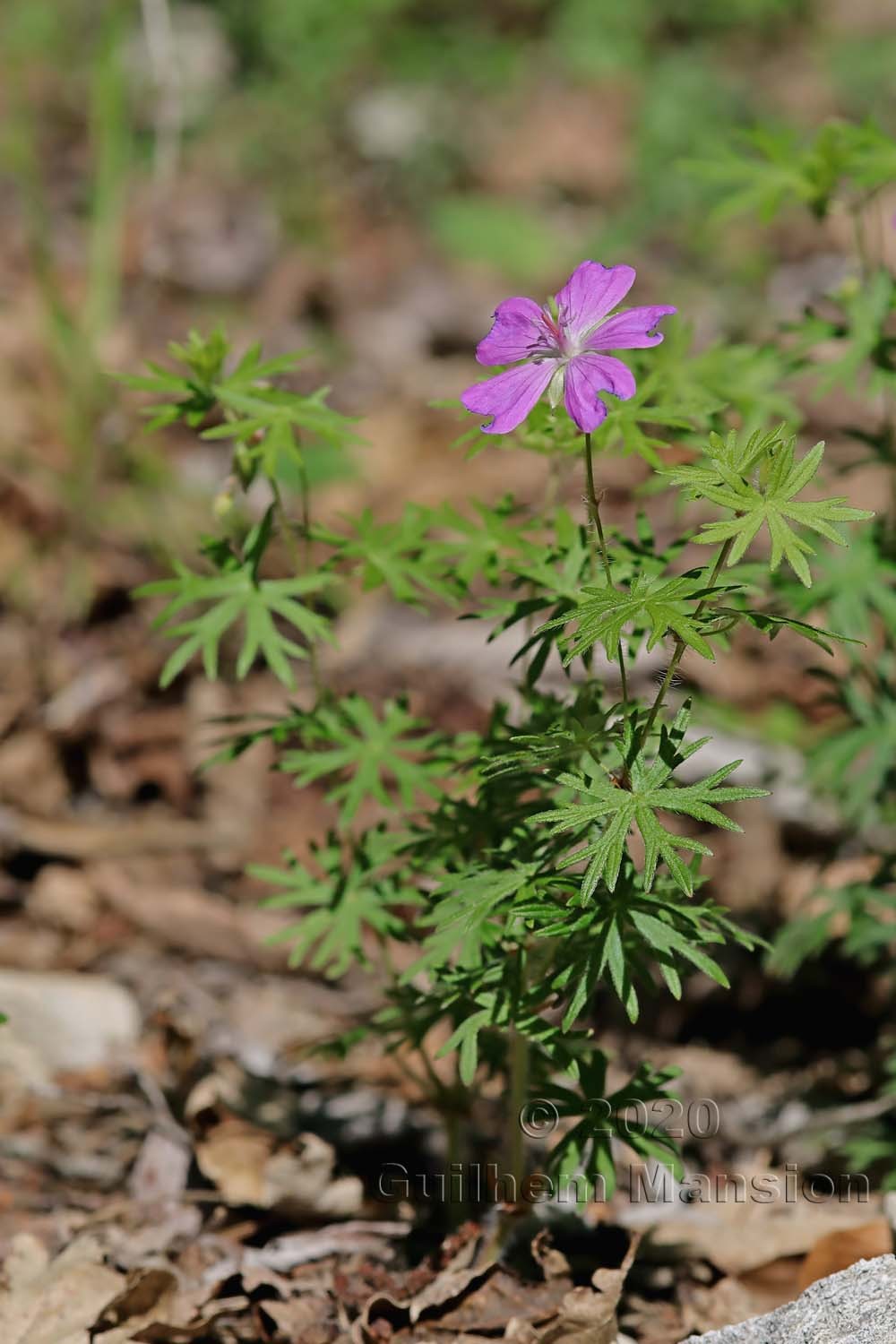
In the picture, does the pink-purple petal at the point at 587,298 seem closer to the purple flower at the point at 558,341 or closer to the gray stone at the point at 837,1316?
the purple flower at the point at 558,341

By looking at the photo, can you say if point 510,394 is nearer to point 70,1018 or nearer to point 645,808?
point 645,808

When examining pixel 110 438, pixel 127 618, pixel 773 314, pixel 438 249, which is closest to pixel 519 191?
pixel 438 249

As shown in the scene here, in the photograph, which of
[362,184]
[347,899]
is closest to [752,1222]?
[347,899]

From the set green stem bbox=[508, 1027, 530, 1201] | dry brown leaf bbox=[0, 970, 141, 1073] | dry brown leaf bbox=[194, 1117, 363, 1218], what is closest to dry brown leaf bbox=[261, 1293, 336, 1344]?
dry brown leaf bbox=[194, 1117, 363, 1218]

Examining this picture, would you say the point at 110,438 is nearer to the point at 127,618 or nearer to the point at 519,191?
the point at 127,618

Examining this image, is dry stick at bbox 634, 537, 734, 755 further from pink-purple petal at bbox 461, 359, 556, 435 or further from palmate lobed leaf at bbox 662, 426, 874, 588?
pink-purple petal at bbox 461, 359, 556, 435

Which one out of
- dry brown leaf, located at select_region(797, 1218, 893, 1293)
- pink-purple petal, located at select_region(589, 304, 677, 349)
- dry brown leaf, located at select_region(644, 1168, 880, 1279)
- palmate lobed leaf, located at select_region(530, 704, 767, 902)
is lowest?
dry brown leaf, located at select_region(797, 1218, 893, 1293)
